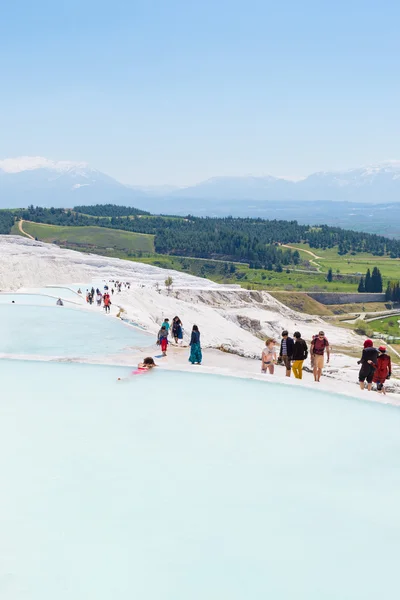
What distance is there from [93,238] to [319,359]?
563ft

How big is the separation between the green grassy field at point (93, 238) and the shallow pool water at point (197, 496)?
157m

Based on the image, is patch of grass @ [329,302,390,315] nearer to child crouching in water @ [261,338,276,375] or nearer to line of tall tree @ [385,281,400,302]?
line of tall tree @ [385,281,400,302]

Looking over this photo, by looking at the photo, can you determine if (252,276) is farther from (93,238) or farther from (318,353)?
(318,353)

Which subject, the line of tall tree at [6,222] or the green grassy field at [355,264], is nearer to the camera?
the green grassy field at [355,264]

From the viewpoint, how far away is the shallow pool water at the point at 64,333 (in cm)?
2056

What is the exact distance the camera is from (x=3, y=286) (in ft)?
205

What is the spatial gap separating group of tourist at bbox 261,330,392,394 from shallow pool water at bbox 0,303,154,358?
5529 mm

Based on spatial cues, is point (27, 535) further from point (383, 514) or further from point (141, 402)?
point (141, 402)

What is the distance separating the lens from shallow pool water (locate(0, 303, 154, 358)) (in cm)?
2056

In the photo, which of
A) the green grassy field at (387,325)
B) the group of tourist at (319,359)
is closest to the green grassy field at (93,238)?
the green grassy field at (387,325)

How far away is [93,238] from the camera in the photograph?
184625 millimetres

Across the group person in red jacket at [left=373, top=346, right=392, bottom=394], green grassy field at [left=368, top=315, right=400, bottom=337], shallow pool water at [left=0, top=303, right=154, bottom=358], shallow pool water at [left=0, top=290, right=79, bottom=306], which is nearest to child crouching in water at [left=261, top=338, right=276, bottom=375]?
person in red jacket at [left=373, top=346, right=392, bottom=394]

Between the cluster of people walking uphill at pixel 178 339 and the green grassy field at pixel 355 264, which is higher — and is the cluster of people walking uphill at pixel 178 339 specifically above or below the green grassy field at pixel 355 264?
below

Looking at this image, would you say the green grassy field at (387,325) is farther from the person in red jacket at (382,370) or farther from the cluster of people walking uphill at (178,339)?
the person in red jacket at (382,370)
